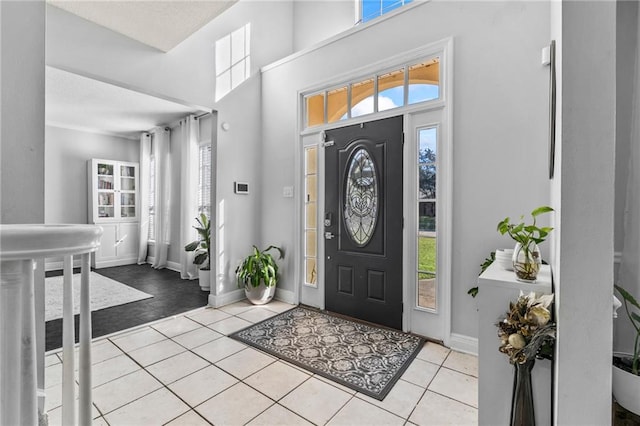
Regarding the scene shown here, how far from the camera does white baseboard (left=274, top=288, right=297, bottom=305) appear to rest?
3.61 metres

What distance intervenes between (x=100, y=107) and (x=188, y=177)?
1.54m

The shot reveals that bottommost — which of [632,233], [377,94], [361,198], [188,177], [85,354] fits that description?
[85,354]

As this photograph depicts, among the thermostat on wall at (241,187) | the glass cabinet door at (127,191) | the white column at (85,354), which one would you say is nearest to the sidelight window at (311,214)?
the thermostat on wall at (241,187)

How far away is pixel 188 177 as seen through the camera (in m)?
4.91

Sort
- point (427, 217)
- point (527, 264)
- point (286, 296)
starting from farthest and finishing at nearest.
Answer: point (286, 296) < point (427, 217) < point (527, 264)

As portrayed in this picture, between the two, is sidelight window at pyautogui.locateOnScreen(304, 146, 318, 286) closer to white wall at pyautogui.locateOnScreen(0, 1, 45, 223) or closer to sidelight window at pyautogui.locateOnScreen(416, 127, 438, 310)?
sidelight window at pyautogui.locateOnScreen(416, 127, 438, 310)

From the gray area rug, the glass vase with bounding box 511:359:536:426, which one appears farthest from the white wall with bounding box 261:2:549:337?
the gray area rug

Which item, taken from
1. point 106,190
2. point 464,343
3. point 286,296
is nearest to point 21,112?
point 286,296

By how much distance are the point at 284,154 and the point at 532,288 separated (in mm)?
2961

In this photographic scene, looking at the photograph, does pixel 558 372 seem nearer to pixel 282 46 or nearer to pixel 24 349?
pixel 24 349

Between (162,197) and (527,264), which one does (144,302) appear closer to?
(162,197)

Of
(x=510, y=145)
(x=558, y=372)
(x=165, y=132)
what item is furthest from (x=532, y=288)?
(x=165, y=132)

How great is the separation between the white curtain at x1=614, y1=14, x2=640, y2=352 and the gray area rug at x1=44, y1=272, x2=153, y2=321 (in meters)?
4.44

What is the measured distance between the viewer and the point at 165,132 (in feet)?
17.8
